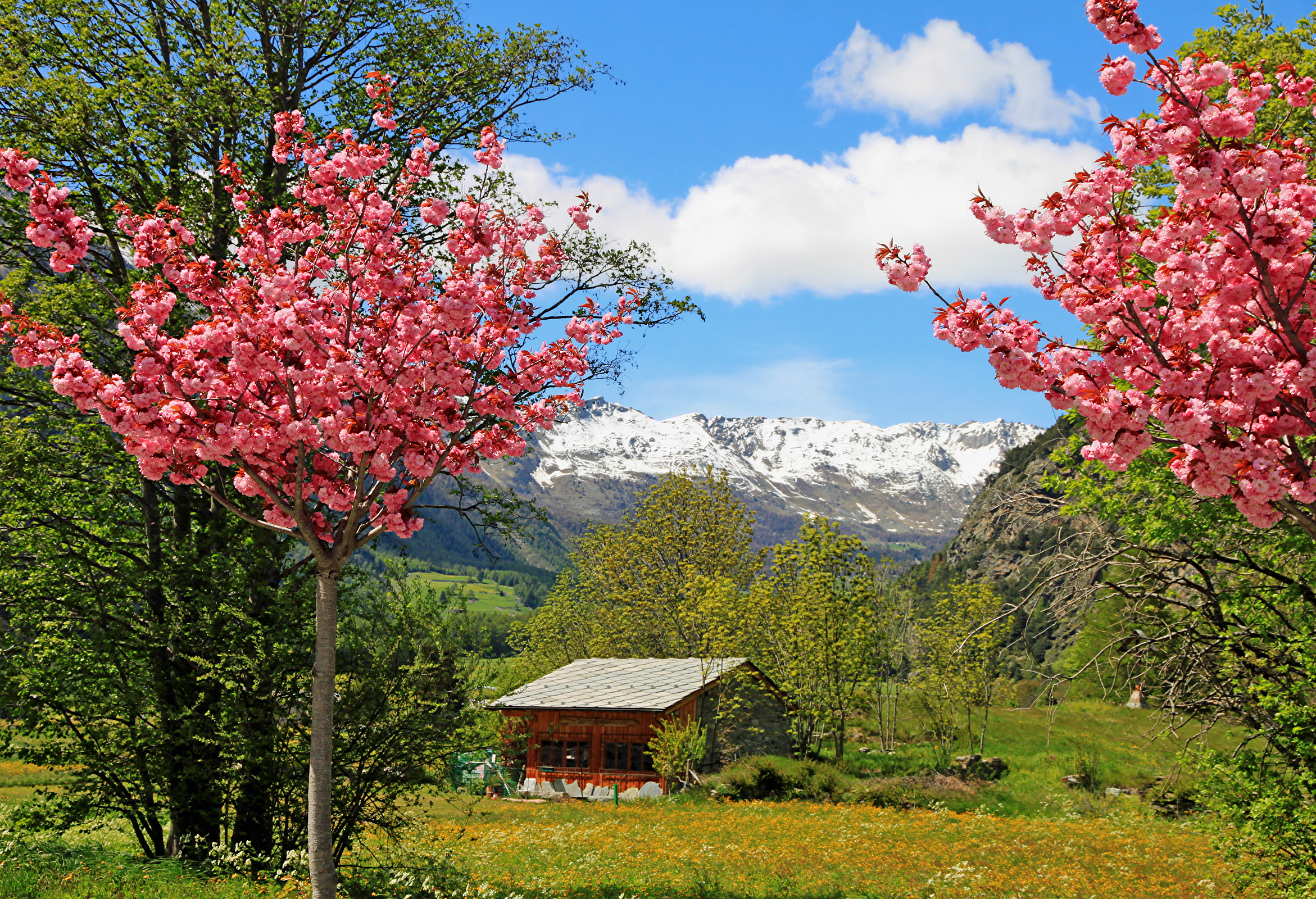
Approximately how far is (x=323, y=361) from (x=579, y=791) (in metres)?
29.6

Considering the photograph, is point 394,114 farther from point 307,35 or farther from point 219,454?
point 219,454

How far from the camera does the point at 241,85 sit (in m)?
13.4

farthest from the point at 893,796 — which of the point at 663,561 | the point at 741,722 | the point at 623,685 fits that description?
the point at 663,561

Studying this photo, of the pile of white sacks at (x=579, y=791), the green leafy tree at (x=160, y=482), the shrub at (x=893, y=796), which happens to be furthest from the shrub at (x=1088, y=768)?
the green leafy tree at (x=160, y=482)

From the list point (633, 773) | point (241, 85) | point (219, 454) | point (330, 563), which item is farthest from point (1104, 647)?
point (633, 773)

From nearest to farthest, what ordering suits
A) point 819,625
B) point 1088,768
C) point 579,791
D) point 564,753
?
point 1088,768, point 819,625, point 579,791, point 564,753

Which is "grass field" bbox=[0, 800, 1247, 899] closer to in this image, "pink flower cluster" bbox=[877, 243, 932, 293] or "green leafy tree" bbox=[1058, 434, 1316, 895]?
"green leafy tree" bbox=[1058, 434, 1316, 895]

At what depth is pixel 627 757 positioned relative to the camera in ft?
109

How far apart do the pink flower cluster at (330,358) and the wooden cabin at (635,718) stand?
24531mm

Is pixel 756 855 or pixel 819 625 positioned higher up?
pixel 819 625

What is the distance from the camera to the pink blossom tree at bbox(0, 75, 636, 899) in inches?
298

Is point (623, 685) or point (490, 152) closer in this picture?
point (490, 152)

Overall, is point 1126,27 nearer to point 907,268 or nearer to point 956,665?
point 907,268

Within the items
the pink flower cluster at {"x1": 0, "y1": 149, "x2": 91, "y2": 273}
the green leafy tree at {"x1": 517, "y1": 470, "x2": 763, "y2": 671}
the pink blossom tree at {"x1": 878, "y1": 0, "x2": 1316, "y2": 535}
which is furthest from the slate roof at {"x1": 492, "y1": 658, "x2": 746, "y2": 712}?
the pink blossom tree at {"x1": 878, "y1": 0, "x2": 1316, "y2": 535}
